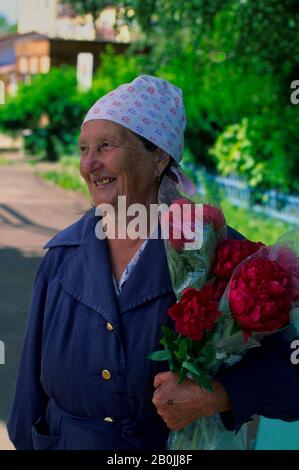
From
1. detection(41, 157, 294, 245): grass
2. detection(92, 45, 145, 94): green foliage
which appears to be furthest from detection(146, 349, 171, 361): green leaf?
detection(92, 45, 145, 94): green foliage

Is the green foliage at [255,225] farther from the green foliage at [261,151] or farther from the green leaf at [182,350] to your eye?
the green leaf at [182,350]

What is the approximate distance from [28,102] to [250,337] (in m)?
20.7

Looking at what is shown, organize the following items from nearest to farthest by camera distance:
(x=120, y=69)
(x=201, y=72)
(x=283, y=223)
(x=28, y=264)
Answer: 1. (x=28, y=264)
2. (x=283, y=223)
3. (x=201, y=72)
4. (x=120, y=69)

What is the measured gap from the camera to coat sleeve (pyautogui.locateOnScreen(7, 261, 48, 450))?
93.7 inches

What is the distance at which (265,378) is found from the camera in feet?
6.67

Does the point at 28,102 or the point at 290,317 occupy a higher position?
the point at 290,317

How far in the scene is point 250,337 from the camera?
190 cm

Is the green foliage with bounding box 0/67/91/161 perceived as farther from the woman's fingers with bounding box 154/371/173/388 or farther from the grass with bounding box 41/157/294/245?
the woman's fingers with bounding box 154/371/173/388

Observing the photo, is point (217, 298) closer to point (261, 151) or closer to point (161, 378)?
point (161, 378)

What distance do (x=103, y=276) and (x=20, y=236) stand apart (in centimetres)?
889

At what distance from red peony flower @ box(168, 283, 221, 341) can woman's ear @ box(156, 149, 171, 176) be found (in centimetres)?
56

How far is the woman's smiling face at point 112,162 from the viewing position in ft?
7.41

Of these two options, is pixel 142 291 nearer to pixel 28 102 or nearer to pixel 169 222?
pixel 169 222
